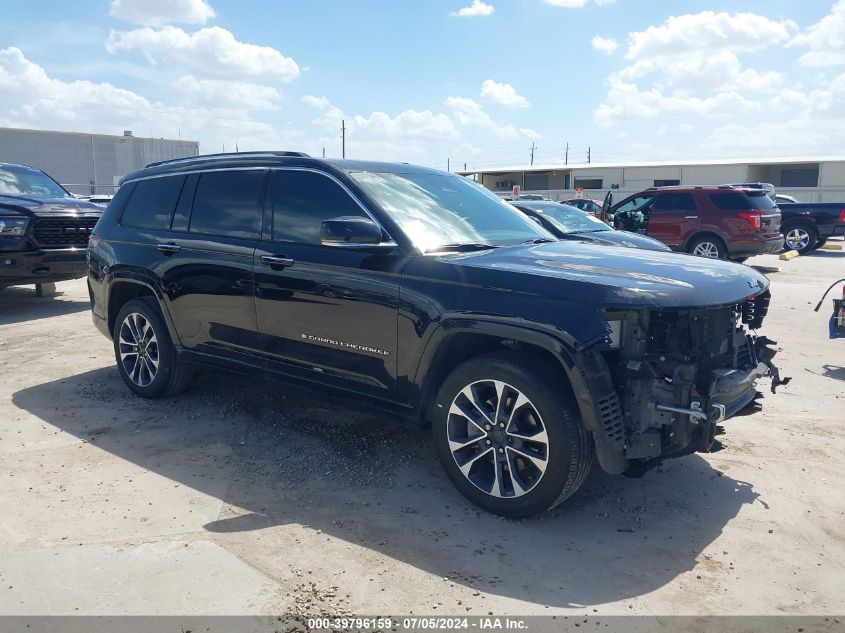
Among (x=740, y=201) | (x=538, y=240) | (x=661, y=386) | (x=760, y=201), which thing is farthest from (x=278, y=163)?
(x=760, y=201)

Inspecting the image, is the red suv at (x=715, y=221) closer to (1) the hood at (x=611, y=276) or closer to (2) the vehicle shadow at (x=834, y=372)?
Result: (2) the vehicle shadow at (x=834, y=372)

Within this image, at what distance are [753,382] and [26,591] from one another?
3744 mm

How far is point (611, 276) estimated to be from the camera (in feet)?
11.3

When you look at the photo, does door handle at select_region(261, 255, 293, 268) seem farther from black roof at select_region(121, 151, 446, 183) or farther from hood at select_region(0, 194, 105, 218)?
hood at select_region(0, 194, 105, 218)

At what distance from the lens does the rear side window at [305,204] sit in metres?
4.30

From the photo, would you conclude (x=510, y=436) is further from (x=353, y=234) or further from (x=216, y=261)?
(x=216, y=261)

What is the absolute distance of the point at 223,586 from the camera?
305 cm

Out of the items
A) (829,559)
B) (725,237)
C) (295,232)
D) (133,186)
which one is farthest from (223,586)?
(725,237)

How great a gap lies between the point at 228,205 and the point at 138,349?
5.26ft

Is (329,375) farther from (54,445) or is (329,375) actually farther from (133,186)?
(133,186)

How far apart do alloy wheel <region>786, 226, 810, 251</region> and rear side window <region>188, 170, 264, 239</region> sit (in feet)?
60.0

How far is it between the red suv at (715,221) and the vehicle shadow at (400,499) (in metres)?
11.2

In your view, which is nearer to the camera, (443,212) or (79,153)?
(443,212)

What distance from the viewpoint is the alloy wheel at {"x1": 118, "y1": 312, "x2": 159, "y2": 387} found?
18.1 ft
